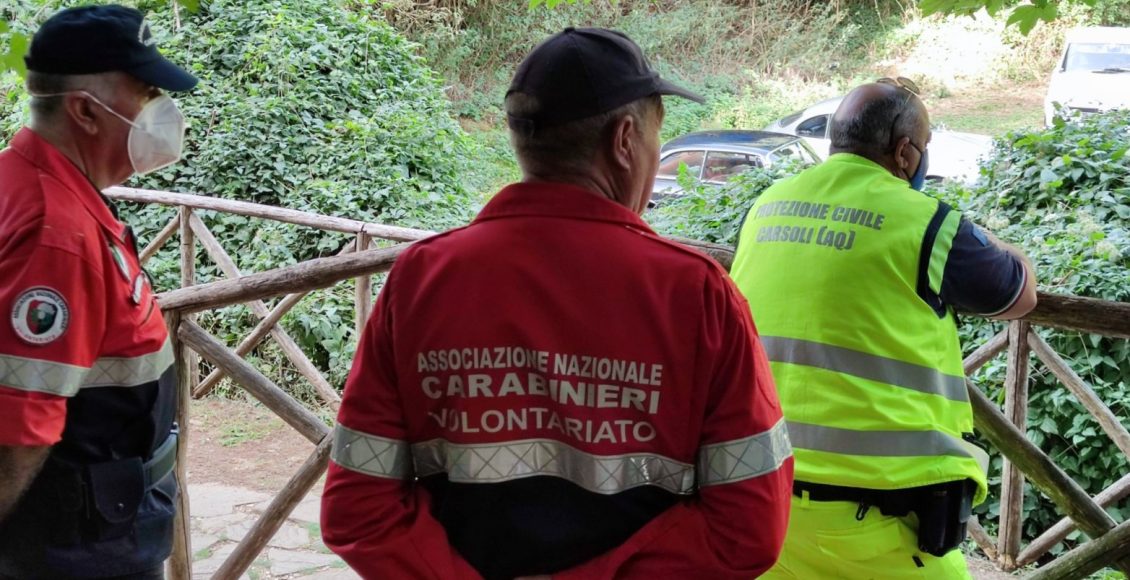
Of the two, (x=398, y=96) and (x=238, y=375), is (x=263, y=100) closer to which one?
(x=398, y=96)

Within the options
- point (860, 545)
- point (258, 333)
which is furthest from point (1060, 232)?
point (258, 333)

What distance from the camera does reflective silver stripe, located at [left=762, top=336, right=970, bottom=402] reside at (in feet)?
6.83

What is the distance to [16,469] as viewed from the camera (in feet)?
6.36

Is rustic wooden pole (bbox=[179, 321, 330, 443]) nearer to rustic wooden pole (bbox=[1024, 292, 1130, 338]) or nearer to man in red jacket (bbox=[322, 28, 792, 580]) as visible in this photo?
man in red jacket (bbox=[322, 28, 792, 580])

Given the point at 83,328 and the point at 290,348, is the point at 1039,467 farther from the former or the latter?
the point at 290,348

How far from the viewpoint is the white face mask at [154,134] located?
2285 millimetres

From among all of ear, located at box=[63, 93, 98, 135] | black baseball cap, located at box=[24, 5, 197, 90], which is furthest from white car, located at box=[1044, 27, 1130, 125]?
ear, located at box=[63, 93, 98, 135]

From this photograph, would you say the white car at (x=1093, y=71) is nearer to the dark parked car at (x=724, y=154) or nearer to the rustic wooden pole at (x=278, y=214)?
the dark parked car at (x=724, y=154)

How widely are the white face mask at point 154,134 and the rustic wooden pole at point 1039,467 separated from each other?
2027 mm

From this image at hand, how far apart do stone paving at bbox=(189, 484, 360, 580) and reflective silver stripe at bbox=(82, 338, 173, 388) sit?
2745 mm

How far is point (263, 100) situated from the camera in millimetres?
10430

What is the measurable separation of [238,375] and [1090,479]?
4387mm

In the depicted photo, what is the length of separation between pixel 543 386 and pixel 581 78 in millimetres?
423

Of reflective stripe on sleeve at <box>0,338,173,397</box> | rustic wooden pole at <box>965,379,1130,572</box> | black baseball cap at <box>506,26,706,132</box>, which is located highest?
black baseball cap at <box>506,26,706,132</box>
